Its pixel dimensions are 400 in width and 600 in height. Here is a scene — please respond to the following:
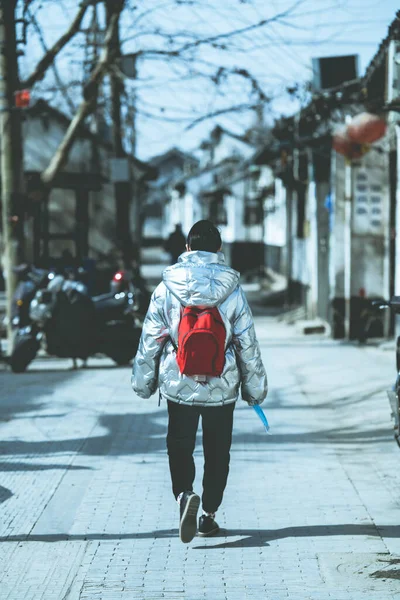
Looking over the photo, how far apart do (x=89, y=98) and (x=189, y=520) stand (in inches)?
468

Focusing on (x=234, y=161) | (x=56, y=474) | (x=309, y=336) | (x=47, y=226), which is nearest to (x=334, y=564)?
(x=56, y=474)

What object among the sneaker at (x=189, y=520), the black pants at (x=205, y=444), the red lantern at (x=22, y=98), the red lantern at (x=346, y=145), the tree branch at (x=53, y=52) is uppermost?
the tree branch at (x=53, y=52)

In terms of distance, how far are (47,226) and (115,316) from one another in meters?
14.0

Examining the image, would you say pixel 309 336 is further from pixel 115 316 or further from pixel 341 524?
→ pixel 341 524

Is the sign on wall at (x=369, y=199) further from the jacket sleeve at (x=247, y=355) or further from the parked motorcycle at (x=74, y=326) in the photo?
the jacket sleeve at (x=247, y=355)

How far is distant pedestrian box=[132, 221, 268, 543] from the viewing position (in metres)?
5.28

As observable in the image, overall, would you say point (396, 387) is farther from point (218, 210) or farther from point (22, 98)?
point (218, 210)

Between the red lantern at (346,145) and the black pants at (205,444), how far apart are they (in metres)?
9.38

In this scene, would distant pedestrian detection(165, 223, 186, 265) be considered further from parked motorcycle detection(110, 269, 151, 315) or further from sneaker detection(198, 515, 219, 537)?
sneaker detection(198, 515, 219, 537)

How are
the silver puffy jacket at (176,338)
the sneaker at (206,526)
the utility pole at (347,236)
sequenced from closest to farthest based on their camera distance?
the silver puffy jacket at (176,338)
the sneaker at (206,526)
the utility pole at (347,236)

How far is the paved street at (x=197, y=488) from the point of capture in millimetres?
4945

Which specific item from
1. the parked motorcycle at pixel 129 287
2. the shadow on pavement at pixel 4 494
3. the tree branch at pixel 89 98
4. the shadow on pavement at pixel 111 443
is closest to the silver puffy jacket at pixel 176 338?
the shadow on pavement at pixel 4 494

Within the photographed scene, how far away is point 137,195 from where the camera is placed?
35.1m

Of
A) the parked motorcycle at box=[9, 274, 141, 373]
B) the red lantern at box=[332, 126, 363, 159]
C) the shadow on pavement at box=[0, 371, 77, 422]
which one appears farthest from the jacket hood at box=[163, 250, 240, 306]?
the red lantern at box=[332, 126, 363, 159]
